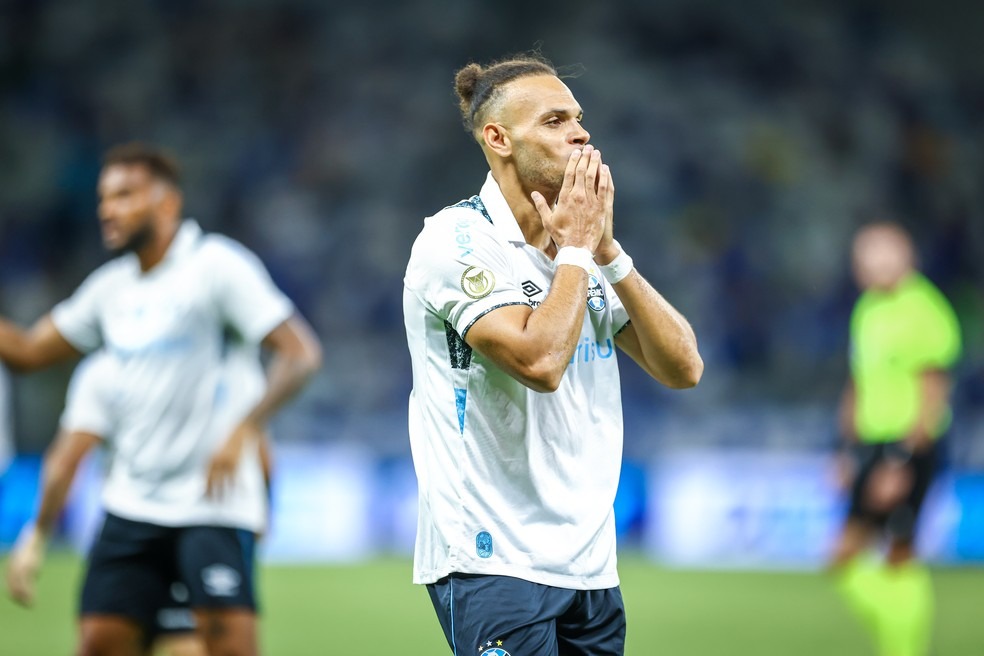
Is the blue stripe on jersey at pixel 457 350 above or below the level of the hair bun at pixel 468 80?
below

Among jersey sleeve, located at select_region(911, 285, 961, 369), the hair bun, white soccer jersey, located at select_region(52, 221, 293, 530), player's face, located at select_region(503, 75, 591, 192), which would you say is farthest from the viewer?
jersey sleeve, located at select_region(911, 285, 961, 369)

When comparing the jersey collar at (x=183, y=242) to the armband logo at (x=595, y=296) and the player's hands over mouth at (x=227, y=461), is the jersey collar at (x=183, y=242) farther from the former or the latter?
the armband logo at (x=595, y=296)

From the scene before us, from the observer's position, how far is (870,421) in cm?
919

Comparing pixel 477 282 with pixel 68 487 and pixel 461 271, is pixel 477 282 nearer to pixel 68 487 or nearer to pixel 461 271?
pixel 461 271

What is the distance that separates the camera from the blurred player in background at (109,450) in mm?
5496

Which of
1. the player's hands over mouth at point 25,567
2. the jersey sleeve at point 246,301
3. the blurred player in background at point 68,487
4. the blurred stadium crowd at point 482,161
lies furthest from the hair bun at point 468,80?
the blurred stadium crowd at point 482,161

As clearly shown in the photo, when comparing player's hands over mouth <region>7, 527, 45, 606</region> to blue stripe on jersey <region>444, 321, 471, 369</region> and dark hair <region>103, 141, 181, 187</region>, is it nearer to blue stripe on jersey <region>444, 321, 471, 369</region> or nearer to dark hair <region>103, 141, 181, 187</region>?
dark hair <region>103, 141, 181, 187</region>

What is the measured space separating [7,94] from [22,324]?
3791 millimetres

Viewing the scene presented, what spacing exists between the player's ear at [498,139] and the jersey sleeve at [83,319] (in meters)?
2.66

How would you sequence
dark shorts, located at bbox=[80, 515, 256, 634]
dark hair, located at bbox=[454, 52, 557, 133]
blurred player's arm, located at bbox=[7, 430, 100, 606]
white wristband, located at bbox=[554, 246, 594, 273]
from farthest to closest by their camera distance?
blurred player's arm, located at bbox=[7, 430, 100, 606]
dark shorts, located at bbox=[80, 515, 256, 634]
dark hair, located at bbox=[454, 52, 557, 133]
white wristband, located at bbox=[554, 246, 594, 273]

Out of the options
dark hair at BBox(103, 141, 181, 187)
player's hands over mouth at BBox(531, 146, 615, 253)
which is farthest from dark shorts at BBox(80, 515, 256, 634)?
player's hands over mouth at BBox(531, 146, 615, 253)

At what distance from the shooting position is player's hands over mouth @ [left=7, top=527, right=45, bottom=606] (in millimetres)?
5633

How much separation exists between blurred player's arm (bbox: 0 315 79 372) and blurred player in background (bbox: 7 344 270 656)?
15 centimetres

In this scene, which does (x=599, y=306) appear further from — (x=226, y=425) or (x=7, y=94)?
(x=7, y=94)
